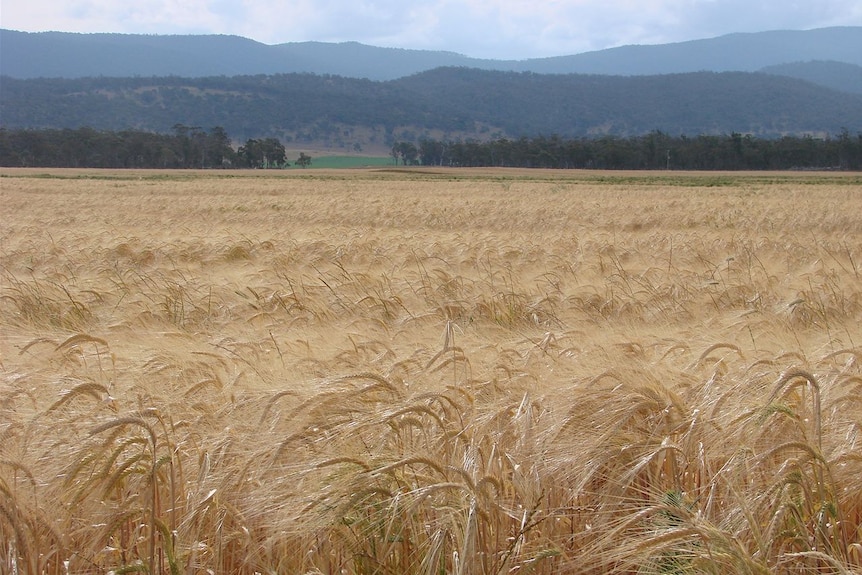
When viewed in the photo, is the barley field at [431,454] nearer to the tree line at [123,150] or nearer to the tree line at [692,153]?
the tree line at [692,153]

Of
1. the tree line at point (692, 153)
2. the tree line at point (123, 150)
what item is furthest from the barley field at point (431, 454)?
the tree line at point (123, 150)

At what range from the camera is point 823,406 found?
2.59 metres

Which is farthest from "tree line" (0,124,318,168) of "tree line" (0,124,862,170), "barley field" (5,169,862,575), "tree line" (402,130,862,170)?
"barley field" (5,169,862,575)

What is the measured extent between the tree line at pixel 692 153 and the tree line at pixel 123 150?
3582 centimetres

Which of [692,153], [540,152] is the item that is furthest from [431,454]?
[540,152]

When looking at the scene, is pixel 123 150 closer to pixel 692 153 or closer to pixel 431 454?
pixel 692 153

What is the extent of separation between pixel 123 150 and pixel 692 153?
73.3 m

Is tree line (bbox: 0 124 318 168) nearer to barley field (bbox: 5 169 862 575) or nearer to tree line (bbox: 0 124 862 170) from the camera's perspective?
tree line (bbox: 0 124 862 170)

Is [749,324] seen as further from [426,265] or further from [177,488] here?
[426,265]

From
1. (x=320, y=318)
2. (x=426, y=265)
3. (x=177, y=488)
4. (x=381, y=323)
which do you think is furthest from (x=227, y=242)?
(x=177, y=488)

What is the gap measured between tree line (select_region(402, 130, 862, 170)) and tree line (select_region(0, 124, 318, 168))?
35.8 metres

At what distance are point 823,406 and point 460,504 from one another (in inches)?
52.3

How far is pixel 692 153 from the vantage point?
326ft

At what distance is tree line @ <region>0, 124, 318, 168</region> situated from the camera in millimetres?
97000
